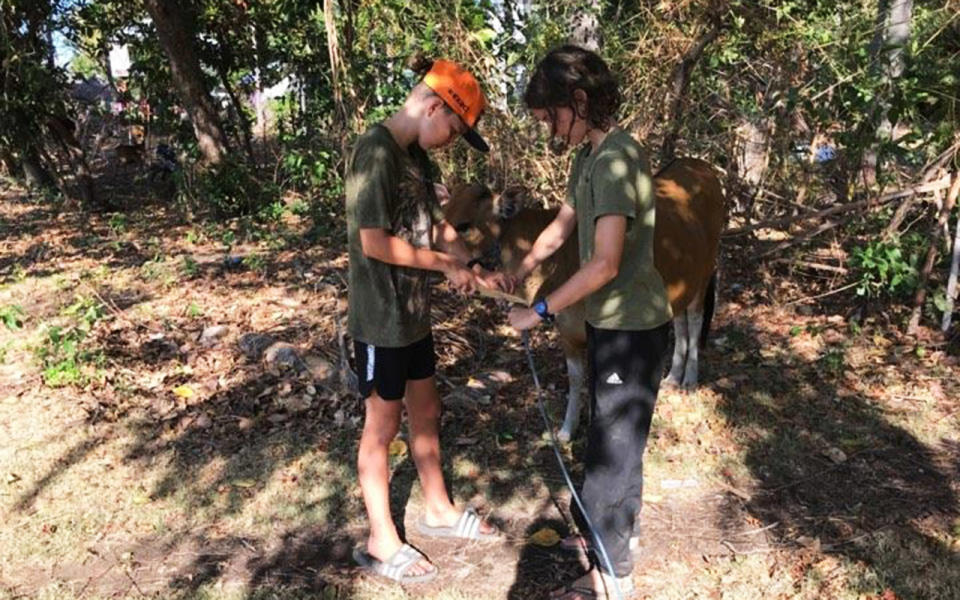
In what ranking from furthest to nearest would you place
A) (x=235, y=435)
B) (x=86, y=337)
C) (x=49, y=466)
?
(x=86, y=337)
(x=235, y=435)
(x=49, y=466)

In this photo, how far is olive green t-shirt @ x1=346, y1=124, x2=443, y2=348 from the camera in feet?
9.29

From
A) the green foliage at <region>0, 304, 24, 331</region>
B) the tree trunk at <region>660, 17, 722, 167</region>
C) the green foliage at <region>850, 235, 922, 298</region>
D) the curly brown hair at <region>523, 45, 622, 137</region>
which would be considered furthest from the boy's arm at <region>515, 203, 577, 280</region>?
the green foliage at <region>0, 304, 24, 331</region>

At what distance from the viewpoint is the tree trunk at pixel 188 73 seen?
966 centimetres

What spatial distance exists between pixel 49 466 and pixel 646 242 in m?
3.68

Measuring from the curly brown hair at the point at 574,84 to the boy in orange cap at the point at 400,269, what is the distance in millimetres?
373

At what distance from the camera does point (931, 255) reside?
5.51 m

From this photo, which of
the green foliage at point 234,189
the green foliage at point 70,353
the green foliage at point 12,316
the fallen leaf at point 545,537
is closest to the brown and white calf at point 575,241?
the fallen leaf at point 545,537

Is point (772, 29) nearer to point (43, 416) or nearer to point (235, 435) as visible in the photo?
point (235, 435)

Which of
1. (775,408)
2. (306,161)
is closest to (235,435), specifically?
(775,408)

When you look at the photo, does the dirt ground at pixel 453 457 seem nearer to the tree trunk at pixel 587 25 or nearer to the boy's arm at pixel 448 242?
the boy's arm at pixel 448 242

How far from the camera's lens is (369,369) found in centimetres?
314

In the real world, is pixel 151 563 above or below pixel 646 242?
below

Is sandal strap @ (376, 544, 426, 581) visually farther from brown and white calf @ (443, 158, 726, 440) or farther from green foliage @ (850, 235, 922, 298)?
green foliage @ (850, 235, 922, 298)

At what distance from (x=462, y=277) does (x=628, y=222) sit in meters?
0.82
